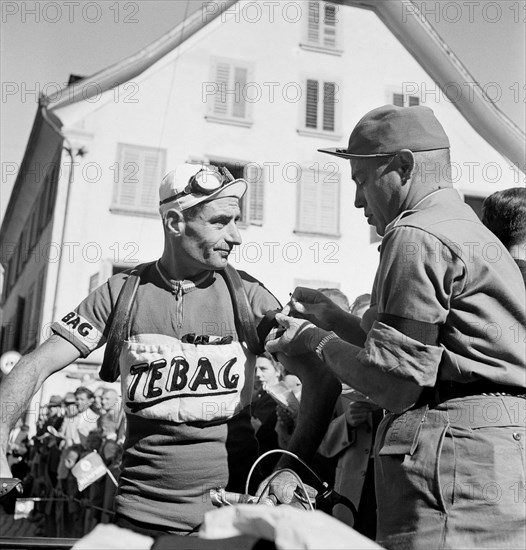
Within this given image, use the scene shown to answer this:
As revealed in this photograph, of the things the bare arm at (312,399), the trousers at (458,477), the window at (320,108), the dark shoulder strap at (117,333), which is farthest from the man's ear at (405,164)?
the window at (320,108)

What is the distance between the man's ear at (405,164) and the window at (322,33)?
61.1 feet

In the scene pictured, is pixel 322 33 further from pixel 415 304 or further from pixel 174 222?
pixel 415 304

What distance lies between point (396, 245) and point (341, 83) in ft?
62.1

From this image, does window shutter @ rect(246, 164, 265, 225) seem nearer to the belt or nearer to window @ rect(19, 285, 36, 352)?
window @ rect(19, 285, 36, 352)

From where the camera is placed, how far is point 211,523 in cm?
138

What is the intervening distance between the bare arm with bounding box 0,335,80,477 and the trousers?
1.16 metres

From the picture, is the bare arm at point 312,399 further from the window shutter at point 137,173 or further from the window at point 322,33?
the window at point 322,33

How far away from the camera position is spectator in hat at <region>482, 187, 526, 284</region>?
9.85ft

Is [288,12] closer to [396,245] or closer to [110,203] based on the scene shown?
[110,203]

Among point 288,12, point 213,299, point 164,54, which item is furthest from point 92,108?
point 213,299

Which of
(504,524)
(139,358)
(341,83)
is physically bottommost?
(504,524)

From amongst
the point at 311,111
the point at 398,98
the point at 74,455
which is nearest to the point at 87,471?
the point at 74,455

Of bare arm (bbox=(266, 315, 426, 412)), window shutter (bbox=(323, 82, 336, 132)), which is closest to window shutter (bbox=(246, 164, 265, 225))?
window shutter (bbox=(323, 82, 336, 132))

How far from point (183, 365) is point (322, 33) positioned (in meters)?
18.7
